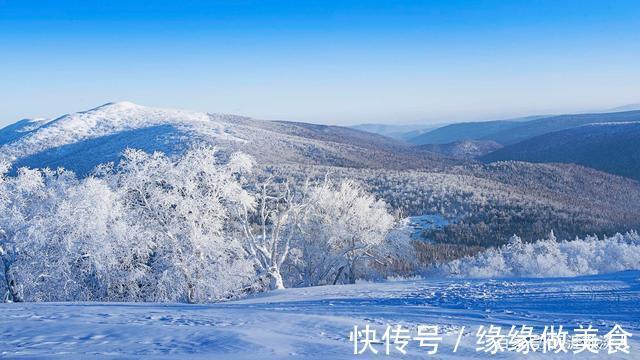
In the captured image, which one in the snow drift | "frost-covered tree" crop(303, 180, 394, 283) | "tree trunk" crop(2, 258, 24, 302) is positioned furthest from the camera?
"frost-covered tree" crop(303, 180, 394, 283)

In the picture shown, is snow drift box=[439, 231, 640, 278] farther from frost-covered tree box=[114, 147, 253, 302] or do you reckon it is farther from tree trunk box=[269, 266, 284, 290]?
frost-covered tree box=[114, 147, 253, 302]

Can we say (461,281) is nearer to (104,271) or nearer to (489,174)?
(104,271)

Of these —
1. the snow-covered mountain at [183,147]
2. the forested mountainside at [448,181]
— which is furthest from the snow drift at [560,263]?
the snow-covered mountain at [183,147]

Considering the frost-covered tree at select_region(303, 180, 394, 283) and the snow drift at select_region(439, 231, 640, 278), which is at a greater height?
the frost-covered tree at select_region(303, 180, 394, 283)

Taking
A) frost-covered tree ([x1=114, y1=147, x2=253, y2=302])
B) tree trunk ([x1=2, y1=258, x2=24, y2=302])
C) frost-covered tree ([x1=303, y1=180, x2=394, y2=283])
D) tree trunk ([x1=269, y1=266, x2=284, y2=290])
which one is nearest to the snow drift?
frost-covered tree ([x1=303, y1=180, x2=394, y2=283])

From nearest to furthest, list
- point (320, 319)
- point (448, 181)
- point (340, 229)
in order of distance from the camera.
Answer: point (320, 319) < point (340, 229) < point (448, 181)

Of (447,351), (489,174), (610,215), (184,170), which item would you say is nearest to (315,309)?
(447,351)

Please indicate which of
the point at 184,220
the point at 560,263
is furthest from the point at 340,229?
the point at 560,263

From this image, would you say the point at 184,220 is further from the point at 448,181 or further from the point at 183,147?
the point at 183,147
